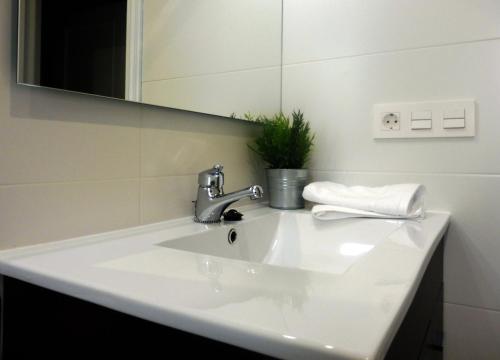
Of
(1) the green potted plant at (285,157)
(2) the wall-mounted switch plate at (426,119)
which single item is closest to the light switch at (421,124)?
(2) the wall-mounted switch plate at (426,119)

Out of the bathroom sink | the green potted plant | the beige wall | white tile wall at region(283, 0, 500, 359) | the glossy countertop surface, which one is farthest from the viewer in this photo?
the green potted plant

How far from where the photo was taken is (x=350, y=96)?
1125 millimetres

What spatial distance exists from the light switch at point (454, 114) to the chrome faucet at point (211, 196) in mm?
555

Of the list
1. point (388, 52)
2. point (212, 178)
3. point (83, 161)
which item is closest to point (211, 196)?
point (212, 178)

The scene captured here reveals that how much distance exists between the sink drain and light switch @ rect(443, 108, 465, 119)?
632 millimetres

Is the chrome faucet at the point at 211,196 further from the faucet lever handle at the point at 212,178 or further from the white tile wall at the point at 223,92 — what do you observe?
the white tile wall at the point at 223,92

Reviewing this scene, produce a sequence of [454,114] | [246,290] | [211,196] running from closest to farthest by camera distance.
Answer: [246,290] → [211,196] → [454,114]

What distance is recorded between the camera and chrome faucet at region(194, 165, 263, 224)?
0.83 m

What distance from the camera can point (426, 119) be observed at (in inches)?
39.6

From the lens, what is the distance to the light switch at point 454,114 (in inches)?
37.8

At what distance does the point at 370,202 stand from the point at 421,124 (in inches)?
11.4

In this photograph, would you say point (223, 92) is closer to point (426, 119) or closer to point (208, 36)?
point (208, 36)

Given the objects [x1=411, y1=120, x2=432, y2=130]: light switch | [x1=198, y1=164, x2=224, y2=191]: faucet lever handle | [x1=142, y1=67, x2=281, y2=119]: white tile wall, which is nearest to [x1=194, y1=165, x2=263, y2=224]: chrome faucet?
[x1=198, y1=164, x2=224, y2=191]: faucet lever handle

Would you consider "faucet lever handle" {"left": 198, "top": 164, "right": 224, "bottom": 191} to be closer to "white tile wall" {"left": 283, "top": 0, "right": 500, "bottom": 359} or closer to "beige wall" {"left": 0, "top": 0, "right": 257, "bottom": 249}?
"beige wall" {"left": 0, "top": 0, "right": 257, "bottom": 249}
